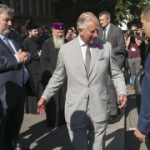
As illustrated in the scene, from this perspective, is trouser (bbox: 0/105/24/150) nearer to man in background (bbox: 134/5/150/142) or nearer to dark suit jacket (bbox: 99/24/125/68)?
man in background (bbox: 134/5/150/142)

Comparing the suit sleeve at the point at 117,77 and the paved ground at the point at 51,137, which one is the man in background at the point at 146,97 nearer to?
the suit sleeve at the point at 117,77

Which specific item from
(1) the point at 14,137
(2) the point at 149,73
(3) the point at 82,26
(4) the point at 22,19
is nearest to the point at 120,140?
(1) the point at 14,137

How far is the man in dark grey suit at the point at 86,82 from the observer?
16.2 ft

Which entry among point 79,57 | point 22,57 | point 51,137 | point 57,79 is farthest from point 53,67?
point 79,57

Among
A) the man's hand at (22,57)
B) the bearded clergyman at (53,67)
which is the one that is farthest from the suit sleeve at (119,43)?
the man's hand at (22,57)

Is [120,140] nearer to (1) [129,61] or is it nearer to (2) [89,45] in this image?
(2) [89,45]

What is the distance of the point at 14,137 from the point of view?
243 inches

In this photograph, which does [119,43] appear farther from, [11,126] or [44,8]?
[44,8]

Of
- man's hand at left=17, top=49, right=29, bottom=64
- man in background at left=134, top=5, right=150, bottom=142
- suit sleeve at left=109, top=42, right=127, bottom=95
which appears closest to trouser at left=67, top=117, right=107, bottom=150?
suit sleeve at left=109, top=42, right=127, bottom=95

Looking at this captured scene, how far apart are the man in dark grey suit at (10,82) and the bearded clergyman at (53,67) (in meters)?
1.96

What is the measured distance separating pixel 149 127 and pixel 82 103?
1045 millimetres

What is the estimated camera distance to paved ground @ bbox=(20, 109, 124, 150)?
23.1 feet

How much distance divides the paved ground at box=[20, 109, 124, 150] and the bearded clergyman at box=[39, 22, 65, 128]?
0.19 meters

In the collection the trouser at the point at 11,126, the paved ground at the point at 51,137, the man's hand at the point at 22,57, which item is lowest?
the paved ground at the point at 51,137
